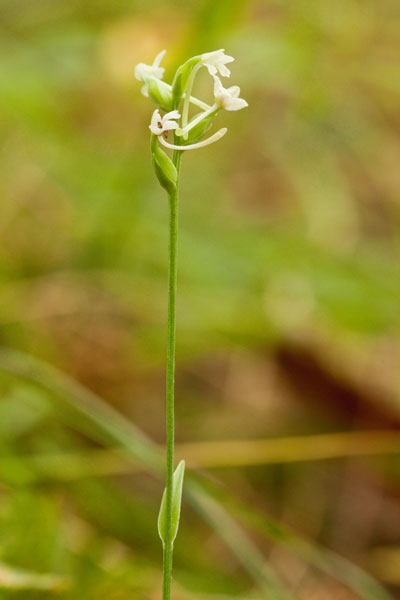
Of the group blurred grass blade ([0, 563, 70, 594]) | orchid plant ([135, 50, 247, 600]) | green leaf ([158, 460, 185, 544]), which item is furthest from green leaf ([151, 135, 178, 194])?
blurred grass blade ([0, 563, 70, 594])

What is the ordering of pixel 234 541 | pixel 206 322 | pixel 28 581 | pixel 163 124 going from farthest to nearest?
1. pixel 206 322
2. pixel 234 541
3. pixel 28 581
4. pixel 163 124

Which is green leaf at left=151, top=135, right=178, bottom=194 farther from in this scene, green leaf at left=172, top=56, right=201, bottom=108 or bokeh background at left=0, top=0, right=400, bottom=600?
bokeh background at left=0, top=0, right=400, bottom=600

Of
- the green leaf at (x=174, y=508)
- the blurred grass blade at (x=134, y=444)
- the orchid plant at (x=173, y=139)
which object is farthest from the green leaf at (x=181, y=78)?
the blurred grass blade at (x=134, y=444)

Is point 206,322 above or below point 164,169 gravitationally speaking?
above

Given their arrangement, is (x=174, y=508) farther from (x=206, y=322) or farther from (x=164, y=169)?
(x=206, y=322)

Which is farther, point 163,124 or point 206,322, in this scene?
point 206,322

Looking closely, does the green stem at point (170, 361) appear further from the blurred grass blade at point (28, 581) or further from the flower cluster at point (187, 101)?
the blurred grass blade at point (28, 581)

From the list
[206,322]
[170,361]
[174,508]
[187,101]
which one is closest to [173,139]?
[187,101]
